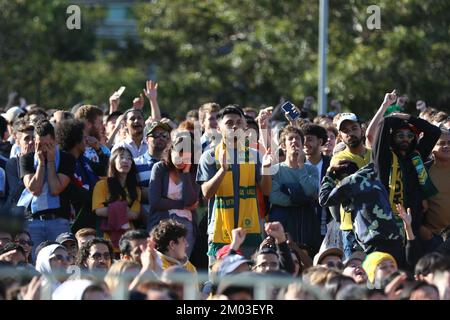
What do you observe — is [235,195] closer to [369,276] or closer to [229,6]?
[369,276]

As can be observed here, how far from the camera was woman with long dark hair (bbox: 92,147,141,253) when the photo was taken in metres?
13.5

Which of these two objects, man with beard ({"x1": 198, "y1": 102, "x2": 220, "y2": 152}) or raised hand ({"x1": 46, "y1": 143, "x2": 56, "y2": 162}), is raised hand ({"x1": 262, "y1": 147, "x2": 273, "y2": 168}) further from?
raised hand ({"x1": 46, "y1": 143, "x2": 56, "y2": 162})

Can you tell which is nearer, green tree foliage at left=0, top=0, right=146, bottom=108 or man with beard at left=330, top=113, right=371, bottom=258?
man with beard at left=330, top=113, right=371, bottom=258

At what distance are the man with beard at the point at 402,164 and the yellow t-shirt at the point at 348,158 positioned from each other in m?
0.42

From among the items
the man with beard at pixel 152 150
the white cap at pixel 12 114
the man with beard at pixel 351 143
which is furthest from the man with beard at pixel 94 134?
the man with beard at pixel 351 143

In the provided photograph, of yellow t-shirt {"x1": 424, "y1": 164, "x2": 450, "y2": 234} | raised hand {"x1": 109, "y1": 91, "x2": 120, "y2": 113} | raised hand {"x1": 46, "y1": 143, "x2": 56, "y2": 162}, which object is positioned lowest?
yellow t-shirt {"x1": 424, "y1": 164, "x2": 450, "y2": 234}

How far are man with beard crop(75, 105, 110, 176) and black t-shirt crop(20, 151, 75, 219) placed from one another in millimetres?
757

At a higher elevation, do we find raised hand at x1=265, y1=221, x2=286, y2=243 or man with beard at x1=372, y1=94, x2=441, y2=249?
man with beard at x1=372, y1=94, x2=441, y2=249

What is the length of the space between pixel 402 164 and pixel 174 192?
2144 mm

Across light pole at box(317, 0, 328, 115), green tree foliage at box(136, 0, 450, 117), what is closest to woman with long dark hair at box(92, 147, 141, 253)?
light pole at box(317, 0, 328, 115)

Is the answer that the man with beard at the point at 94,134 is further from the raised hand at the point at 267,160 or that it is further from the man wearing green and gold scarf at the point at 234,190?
the raised hand at the point at 267,160

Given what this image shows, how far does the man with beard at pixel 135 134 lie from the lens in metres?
14.7

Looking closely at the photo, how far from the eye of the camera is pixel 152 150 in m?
14.1

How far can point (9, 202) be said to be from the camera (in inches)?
542
